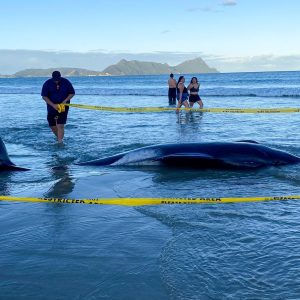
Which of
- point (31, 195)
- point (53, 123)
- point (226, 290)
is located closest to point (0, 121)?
point (53, 123)

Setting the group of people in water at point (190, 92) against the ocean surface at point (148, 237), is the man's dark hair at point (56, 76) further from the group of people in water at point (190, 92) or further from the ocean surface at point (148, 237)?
the group of people in water at point (190, 92)

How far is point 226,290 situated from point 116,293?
836mm

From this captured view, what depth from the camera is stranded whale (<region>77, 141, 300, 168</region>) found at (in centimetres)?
839

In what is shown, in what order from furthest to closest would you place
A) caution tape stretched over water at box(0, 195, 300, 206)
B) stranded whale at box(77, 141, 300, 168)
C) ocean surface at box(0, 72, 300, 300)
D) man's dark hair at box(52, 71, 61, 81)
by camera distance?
1. man's dark hair at box(52, 71, 61, 81)
2. stranded whale at box(77, 141, 300, 168)
3. caution tape stretched over water at box(0, 195, 300, 206)
4. ocean surface at box(0, 72, 300, 300)

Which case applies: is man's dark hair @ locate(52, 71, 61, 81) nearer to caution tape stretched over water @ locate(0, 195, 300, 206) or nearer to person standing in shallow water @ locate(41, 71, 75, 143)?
person standing in shallow water @ locate(41, 71, 75, 143)

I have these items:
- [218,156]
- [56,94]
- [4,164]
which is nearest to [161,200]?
[218,156]

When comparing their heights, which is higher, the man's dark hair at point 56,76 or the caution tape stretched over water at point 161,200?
the man's dark hair at point 56,76

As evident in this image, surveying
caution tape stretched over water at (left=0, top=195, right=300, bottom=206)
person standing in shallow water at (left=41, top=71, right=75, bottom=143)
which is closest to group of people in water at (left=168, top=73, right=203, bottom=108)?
person standing in shallow water at (left=41, top=71, right=75, bottom=143)

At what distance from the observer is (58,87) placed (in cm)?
1206

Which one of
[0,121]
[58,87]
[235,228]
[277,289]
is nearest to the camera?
[277,289]

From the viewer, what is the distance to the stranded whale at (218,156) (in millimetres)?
8391

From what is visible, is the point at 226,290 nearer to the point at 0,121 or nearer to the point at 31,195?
the point at 31,195

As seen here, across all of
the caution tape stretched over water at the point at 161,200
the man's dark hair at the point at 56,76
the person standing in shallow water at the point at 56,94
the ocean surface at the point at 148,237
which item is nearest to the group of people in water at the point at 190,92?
the person standing in shallow water at the point at 56,94

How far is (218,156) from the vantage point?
841cm
